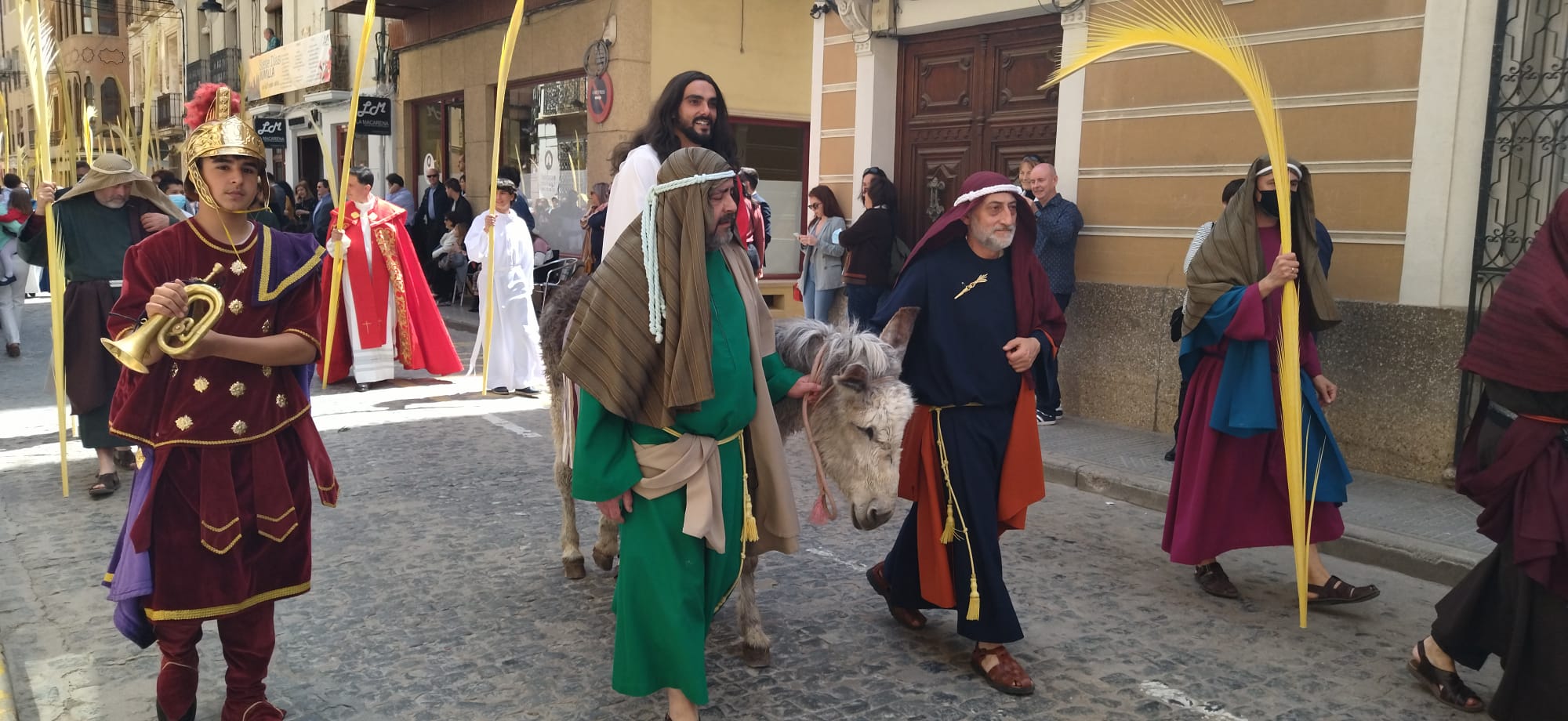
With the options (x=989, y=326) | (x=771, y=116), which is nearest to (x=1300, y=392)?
(x=989, y=326)

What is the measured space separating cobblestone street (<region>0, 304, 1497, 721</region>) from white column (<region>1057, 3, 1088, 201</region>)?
11.1ft

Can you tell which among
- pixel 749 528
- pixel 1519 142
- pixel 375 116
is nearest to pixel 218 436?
pixel 749 528

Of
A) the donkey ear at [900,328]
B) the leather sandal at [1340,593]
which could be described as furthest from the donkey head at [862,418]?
the leather sandal at [1340,593]

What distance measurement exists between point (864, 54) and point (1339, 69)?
4.49m

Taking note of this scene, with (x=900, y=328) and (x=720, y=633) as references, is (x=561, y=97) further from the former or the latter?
(x=900, y=328)

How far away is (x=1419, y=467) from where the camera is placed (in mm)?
6664

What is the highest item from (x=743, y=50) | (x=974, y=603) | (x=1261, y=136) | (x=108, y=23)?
(x=108, y=23)

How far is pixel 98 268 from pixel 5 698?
143 inches

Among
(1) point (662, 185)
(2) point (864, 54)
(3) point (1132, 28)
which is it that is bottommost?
(1) point (662, 185)

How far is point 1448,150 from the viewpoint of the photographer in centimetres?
Answer: 643

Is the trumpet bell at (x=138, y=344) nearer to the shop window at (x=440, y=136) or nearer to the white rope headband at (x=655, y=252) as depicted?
the white rope headband at (x=655, y=252)

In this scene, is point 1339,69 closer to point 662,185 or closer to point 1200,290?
point 1200,290

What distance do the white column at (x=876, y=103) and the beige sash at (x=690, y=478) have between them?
25.0 feet

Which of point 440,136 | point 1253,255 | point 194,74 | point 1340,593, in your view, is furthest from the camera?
point 194,74
